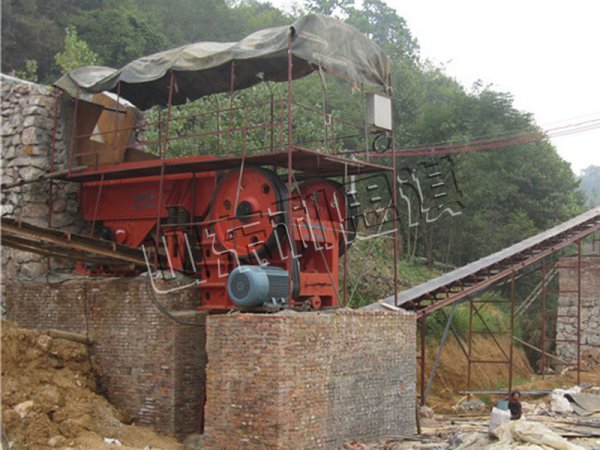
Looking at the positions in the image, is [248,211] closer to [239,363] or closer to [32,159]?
[239,363]

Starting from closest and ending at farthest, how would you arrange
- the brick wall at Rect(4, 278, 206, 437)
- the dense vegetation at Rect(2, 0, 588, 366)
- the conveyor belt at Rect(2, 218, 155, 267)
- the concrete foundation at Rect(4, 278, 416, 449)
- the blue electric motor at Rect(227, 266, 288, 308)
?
the concrete foundation at Rect(4, 278, 416, 449) < the conveyor belt at Rect(2, 218, 155, 267) < the blue electric motor at Rect(227, 266, 288, 308) < the brick wall at Rect(4, 278, 206, 437) < the dense vegetation at Rect(2, 0, 588, 366)

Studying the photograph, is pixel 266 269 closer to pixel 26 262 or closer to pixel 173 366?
pixel 173 366

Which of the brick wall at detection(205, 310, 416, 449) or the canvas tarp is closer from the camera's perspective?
the brick wall at detection(205, 310, 416, 449)

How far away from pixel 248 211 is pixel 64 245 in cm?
308

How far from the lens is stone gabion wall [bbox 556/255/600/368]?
25.6 m

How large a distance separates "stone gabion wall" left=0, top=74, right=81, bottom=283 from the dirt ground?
2.61m

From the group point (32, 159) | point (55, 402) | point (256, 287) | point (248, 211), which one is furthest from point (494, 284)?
point (55, 402)

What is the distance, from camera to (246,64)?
14.4 metres

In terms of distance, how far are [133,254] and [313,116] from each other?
14.4 metres

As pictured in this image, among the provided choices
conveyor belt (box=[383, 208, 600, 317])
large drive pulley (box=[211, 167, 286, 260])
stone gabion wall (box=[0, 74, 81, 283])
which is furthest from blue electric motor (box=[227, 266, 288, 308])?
stone gabion wall (box=[0, 74, 81, 283])

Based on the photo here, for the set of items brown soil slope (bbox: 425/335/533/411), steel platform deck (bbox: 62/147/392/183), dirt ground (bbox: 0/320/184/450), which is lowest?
brown soil slope (bbox: 425/335/533/411)

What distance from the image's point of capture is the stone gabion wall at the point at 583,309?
2561 cm

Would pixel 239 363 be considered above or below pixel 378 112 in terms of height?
below

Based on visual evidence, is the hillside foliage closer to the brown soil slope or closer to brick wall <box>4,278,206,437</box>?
the brown soil slope
